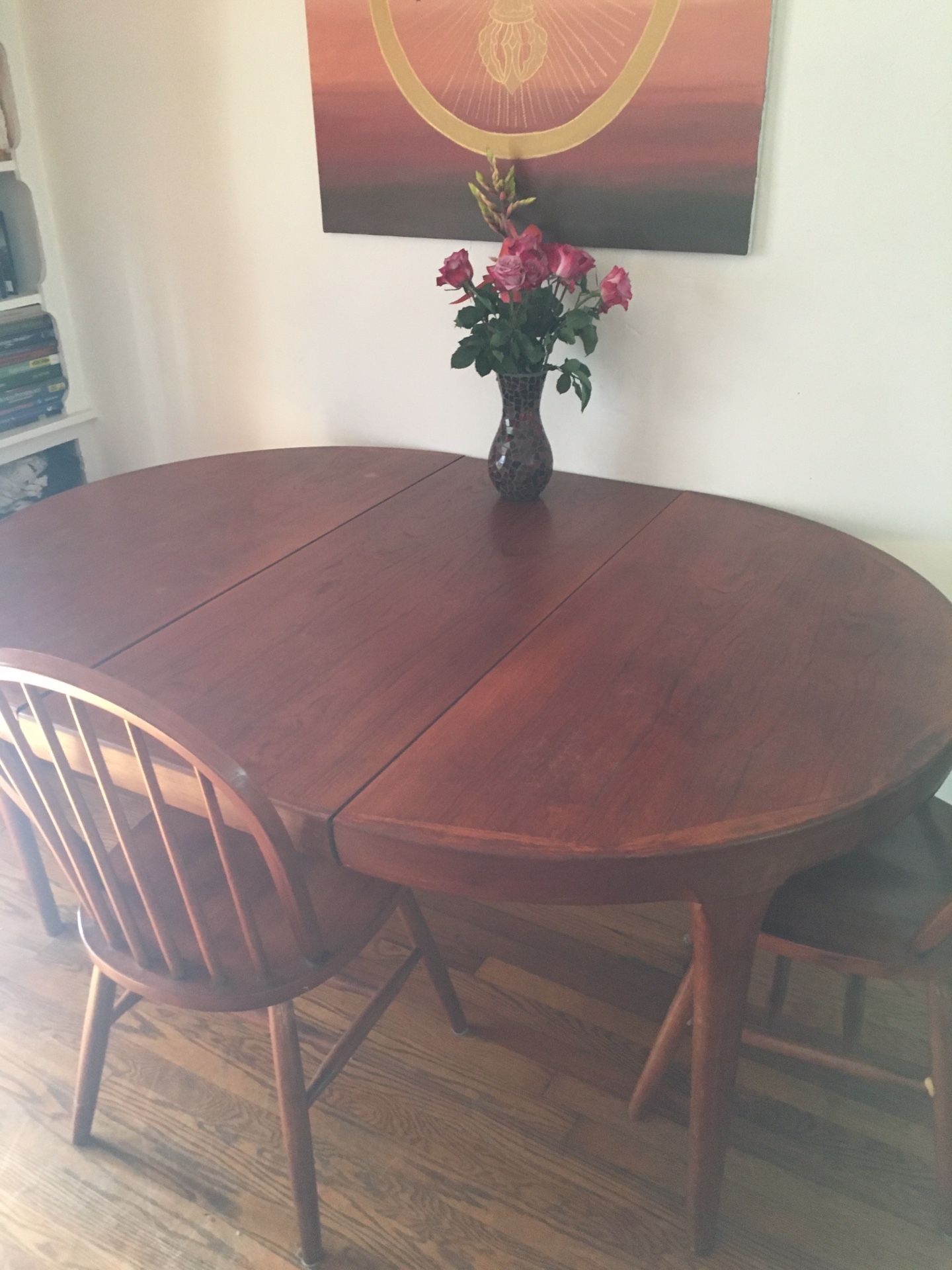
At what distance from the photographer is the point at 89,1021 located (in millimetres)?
1398

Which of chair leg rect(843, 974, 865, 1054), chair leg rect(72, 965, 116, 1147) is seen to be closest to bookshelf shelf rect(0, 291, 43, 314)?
chair leg rect(72, 965, 116, 1147)

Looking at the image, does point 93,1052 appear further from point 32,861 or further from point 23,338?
point 23,338

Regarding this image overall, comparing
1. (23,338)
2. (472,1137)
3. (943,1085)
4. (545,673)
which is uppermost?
(23,338)

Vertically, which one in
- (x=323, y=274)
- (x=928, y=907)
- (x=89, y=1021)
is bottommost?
(x=89, y=1021)

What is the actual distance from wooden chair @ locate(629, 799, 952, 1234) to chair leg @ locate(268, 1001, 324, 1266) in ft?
1.70

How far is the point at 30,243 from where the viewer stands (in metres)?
2.27

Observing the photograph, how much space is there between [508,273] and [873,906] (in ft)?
3.57

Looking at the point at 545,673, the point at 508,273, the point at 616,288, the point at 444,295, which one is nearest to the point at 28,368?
the point at 444,295

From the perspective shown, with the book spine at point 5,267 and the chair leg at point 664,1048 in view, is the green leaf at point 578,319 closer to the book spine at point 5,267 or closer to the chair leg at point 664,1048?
the chair leg at point 664,1048

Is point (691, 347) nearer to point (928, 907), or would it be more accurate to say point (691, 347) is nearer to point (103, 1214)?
point (928, 907)

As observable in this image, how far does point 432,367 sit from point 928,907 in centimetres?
136

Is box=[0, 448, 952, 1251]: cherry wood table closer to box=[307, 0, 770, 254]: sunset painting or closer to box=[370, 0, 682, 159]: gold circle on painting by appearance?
box=[307, 0, 770, 254]: sunset painting

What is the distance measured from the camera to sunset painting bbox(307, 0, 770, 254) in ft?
4.91

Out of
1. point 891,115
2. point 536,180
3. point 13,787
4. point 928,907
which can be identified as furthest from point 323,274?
point 928,907
